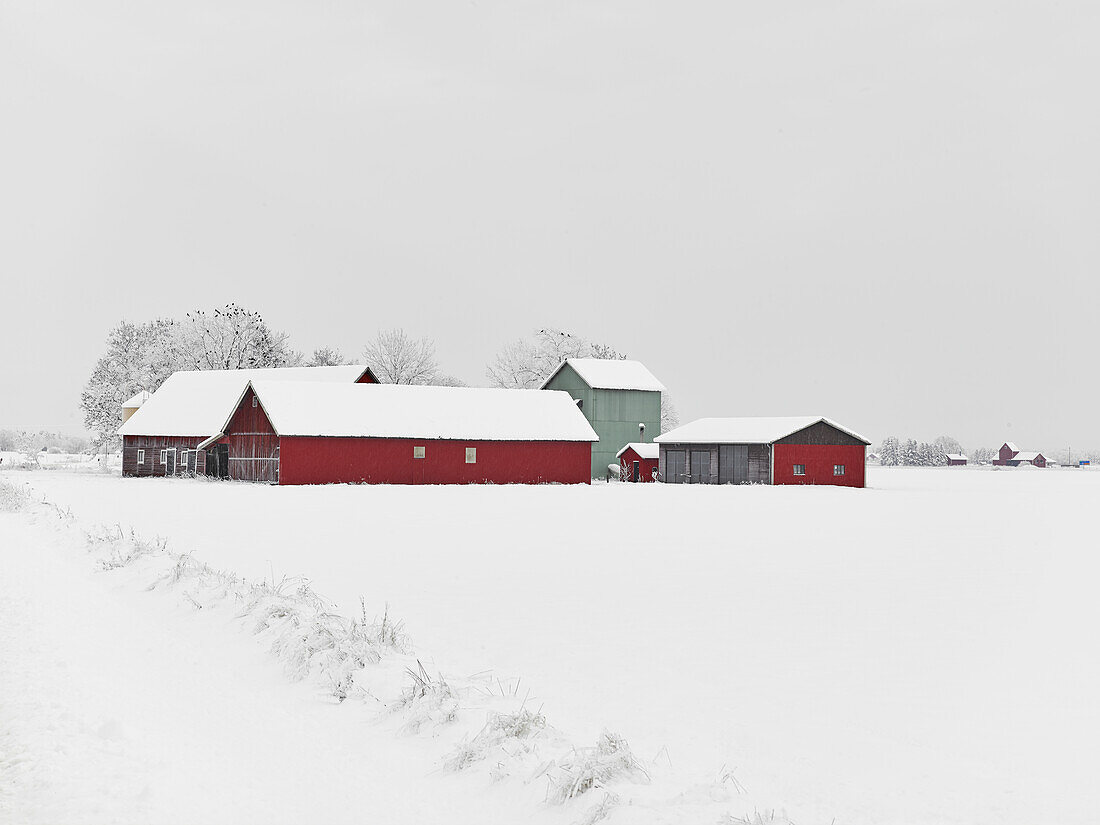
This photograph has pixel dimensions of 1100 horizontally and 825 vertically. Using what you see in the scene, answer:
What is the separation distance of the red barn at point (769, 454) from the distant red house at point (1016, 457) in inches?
5169

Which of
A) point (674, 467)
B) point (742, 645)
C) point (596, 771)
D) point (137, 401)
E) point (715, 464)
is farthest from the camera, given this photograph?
point (137, 401)

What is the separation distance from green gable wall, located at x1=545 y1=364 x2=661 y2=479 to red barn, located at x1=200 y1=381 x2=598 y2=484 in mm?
10867

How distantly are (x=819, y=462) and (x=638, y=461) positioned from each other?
1289cm

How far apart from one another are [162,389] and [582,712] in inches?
2456

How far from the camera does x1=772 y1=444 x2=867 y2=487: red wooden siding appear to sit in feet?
202

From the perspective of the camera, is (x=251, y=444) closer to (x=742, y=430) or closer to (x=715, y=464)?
(x=715, y=464)

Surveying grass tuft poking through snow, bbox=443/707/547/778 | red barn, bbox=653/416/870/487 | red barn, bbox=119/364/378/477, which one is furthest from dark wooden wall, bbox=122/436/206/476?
grass tuft poking through snow, bbox=443/707/547/778

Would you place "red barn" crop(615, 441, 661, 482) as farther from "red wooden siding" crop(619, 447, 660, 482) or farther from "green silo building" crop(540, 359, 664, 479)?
"green silo building" crop(540, 359, 664, 479)

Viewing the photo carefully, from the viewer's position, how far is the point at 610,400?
71.7 meters

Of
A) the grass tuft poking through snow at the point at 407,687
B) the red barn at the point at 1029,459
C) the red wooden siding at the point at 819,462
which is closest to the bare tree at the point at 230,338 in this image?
the red wooden siding at the point at 819,462

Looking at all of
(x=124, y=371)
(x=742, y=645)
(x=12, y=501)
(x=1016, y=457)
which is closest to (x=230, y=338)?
(x=124, y=371)

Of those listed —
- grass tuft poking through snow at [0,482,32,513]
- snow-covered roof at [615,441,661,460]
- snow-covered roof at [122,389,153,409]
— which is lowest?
grass tuft poking through snow at [0,482,32,513]

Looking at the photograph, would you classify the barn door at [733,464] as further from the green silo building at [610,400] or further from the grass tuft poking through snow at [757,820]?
the grass tuft poking through snow at [757,820]

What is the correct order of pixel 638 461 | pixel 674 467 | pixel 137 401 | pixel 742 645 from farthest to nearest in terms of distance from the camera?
pixel 137 401 → pixel 638 461 → pixel 674 467 → pixel 742 645
